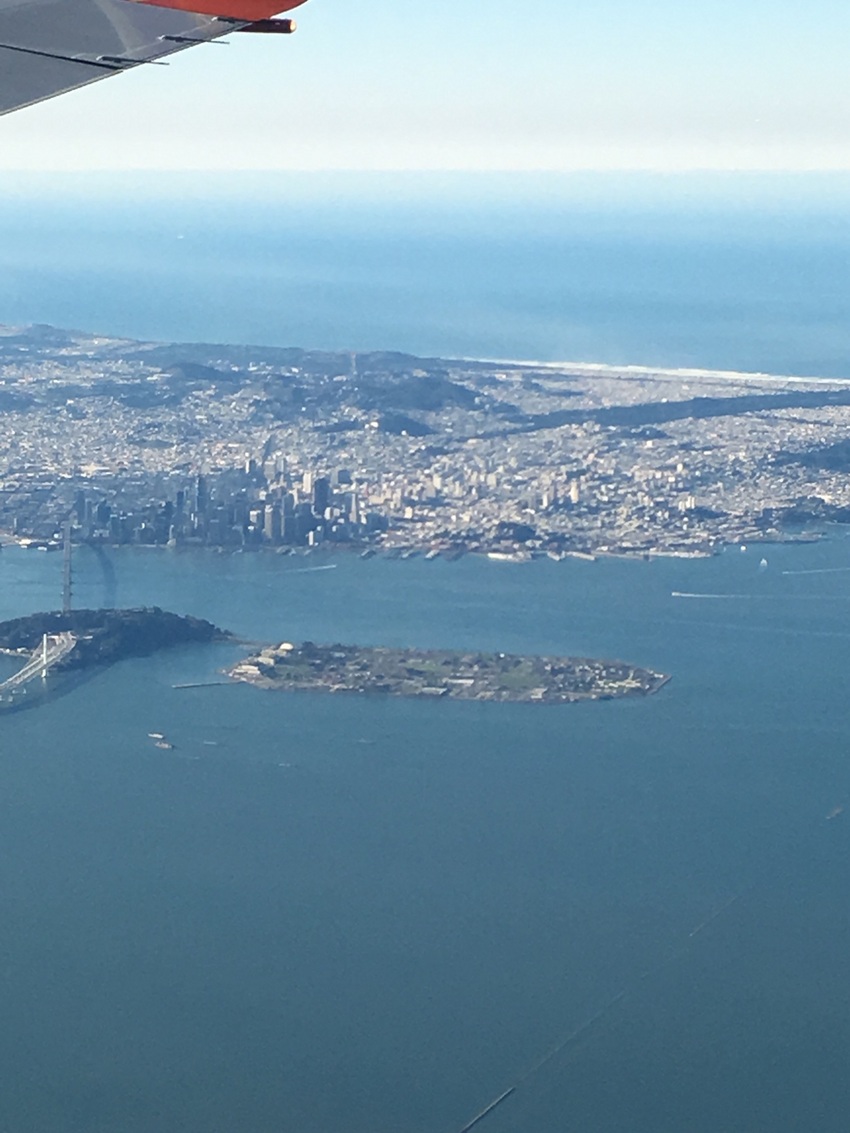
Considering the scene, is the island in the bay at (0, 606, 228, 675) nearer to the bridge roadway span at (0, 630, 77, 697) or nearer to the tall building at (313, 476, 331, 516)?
the bridge roadway span at (0, 630, 77, 697)

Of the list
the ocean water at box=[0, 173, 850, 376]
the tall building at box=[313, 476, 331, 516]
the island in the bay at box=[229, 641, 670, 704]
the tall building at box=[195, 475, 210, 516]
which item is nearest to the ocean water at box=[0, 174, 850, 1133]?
the island in the bay at box=[229, 641, 670, 704]

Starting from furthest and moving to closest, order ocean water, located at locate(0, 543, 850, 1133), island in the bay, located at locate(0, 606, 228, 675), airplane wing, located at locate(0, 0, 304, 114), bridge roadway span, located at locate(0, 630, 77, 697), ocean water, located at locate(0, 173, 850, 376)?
ocean water, located at locate(0, 173, 850, 376)
island in the bay, located at locate(0, 606, 228, 675)
bridge roadway span, located at locate(0, 630, 77, 697)
ocean water, located at locate(0, 543, 850, 1133)
airplane wing, located at locate(0, 0, 304, 114)

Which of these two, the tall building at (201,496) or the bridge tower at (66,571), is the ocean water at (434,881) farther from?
the tall building at (201,496)

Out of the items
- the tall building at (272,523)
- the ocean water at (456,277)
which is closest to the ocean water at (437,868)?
the tall building at (272,523)

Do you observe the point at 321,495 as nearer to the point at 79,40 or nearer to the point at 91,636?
the point at 91,636

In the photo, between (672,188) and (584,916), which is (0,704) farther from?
(672,188)

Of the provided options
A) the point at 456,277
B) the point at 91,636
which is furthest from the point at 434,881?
the point at 456,277
